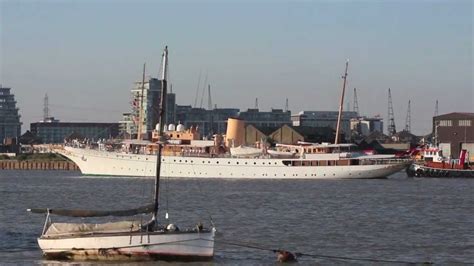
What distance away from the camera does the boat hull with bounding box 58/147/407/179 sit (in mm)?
112375

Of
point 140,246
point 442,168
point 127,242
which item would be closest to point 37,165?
point 442,168

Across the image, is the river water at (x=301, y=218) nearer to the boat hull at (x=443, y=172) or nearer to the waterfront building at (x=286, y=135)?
the boat hull at (x=443, y=172)

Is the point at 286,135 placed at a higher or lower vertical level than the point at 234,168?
higher

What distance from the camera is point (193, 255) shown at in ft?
112

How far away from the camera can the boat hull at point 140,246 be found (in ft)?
111

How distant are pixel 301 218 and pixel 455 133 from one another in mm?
97312

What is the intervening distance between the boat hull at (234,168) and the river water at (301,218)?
22.1 m

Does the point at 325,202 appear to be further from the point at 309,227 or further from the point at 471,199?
the point at 309,227

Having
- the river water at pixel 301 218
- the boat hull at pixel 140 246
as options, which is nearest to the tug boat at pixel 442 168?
the river water at pixel 301 218

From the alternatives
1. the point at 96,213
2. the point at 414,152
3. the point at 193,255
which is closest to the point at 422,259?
the point at 193,255

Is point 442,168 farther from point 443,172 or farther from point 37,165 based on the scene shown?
point 37,165

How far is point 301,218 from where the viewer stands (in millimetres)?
53625

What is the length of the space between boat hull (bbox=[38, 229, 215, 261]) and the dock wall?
146 metres

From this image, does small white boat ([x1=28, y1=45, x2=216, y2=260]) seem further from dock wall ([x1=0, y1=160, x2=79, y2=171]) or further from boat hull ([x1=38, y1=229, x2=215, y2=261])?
dock wall ([x1=0, y1=160, x2=79, y2=171])
